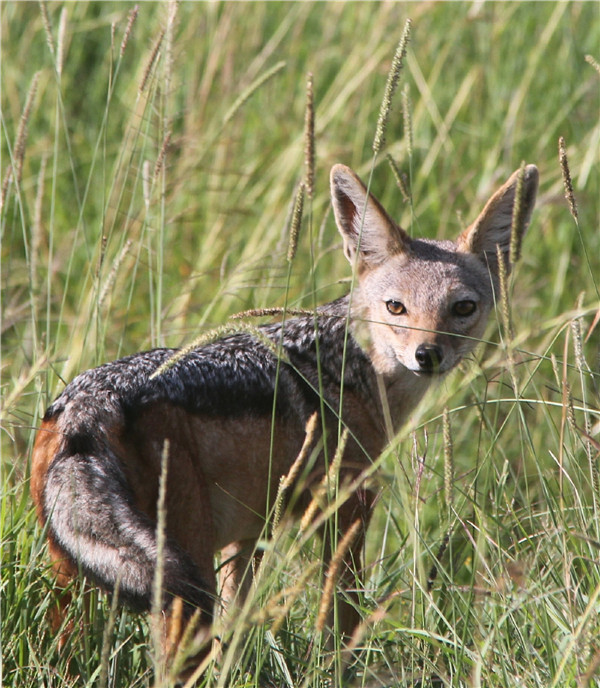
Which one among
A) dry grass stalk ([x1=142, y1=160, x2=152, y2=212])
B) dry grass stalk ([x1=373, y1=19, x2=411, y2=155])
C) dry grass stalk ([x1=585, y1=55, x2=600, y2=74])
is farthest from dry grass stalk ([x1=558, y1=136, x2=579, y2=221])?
dry grass stalk ([x1=142, y1=160, x2=152, y2=212])

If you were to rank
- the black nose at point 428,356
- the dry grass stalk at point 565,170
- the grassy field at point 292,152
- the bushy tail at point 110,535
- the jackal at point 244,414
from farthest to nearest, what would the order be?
the grassy field at point 292,152, the black nose at point 428,356, the dry grass stalk at point 565,170, the jackal at point 244,414, the bushy tail at point 110,535

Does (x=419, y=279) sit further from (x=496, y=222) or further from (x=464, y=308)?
(x=496, y=222)

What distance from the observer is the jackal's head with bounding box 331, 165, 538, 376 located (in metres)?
3.97

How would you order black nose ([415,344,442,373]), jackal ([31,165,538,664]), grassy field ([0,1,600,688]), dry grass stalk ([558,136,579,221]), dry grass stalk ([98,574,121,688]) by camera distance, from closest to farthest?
dry grass stalk ([98,574,121,688])
jackal ([31,165,538,664])
dry grass stalk ([558,136,579,221])
black nose ([415,344,442,373])
grassy field ([0,1,600,688])

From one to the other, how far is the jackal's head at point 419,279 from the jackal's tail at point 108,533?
146cm

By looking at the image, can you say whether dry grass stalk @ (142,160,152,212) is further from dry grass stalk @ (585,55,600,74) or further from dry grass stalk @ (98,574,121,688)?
dry grass stalk @ (98,574,121,688)

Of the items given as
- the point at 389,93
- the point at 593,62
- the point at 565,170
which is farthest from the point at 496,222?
the point at 389,93

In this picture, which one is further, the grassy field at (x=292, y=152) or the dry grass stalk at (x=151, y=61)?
the grassy field at (x=292, y=152)

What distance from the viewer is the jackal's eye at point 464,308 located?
4.18 m

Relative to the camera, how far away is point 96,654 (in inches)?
117

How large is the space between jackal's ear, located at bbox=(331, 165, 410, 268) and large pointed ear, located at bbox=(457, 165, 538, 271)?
319 millimetres

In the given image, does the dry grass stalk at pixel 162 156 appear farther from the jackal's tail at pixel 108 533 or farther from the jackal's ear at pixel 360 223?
the jackal's tail at pixel 108 533

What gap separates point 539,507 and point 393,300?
1.27 metres

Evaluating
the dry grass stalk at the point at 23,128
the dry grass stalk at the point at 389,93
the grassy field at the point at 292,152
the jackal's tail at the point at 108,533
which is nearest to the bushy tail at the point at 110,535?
the jackal's tail at the point at 108,533
